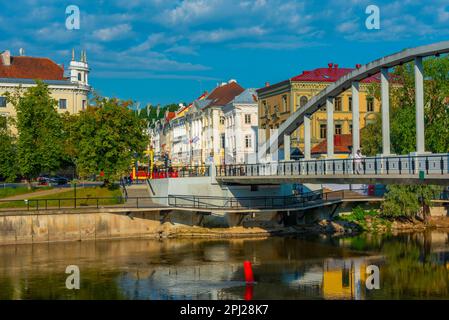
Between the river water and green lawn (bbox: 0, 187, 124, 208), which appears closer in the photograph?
the river water

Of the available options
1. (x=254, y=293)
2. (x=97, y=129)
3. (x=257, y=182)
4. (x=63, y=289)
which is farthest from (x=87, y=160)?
(x=254, y=293)

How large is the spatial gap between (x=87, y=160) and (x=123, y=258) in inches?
781

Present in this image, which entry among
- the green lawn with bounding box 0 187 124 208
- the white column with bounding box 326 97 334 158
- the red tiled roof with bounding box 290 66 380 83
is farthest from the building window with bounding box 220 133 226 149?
the white column with bounding box 326 97 334 158

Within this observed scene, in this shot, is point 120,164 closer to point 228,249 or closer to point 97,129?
point 97,129

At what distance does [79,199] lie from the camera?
5972 centimetres

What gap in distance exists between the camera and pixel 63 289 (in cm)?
3569

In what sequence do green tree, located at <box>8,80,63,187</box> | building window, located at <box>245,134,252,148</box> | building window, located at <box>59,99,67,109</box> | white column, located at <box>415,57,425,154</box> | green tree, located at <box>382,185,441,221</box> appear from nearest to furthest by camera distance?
white column, located at <box>415,57,425,154</box> → green tree, located at <box>382,185,441,221</box> → green tree, located at <box>8,80,63,187</box> → building window, located at <box>245,134,252,148</box> → building window, located at <box>59,99,67,109</box>

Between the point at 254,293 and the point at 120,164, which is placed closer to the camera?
the point at 254,293

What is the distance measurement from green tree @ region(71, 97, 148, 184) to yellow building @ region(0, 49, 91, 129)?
31755 mm

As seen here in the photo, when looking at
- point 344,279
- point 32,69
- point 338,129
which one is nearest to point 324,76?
point 338,129

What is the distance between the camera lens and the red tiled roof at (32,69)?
314 feet

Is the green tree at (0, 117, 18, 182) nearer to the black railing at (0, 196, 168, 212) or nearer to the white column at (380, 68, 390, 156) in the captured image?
the black railing at (0, 196, 168, 212)

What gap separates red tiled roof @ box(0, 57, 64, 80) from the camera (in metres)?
95.7
